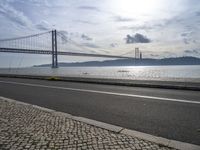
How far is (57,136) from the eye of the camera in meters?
4.47

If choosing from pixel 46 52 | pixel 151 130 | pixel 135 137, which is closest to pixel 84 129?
pixel 135 137

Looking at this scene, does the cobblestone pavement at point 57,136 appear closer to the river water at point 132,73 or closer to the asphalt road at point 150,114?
the asphalt road at point 150,114

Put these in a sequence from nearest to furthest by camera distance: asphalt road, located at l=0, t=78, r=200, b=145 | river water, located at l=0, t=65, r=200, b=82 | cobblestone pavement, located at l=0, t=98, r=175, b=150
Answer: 1. cobblestone pavement, located at l=0, t=98, r=175, b=150
2. asphalt road, located at l=0, t=78, r=200, b=145
3. river water, located at l=0, t=65, r=200, b=82

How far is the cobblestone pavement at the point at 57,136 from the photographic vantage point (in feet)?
13.1

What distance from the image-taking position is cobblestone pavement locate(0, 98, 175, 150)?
13.1 feet

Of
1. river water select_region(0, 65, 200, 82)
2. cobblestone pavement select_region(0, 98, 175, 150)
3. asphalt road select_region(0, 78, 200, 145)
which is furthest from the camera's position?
river water select_region(0, 65, 200, 82)

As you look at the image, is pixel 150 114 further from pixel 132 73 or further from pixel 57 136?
pixel 132 73

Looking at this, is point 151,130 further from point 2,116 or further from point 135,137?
point 2,116

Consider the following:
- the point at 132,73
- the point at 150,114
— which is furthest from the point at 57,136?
the point at 132,73

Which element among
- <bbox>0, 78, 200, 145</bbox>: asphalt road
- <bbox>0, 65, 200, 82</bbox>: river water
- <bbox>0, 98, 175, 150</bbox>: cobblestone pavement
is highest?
<bbox>0, 98, 175, 150</bbox>: cobblestone pavement

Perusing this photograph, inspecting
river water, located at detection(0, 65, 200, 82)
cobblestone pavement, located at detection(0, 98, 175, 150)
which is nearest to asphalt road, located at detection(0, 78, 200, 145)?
cobblestone pavement, located at detection(0, 98, 175, 150)

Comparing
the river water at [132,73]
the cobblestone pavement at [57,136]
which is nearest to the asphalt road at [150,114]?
the cobblestone pavement at [57,136]

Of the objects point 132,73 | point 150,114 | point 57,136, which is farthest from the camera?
point 132,73

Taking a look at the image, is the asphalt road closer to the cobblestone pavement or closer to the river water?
the cobblestone pavement
